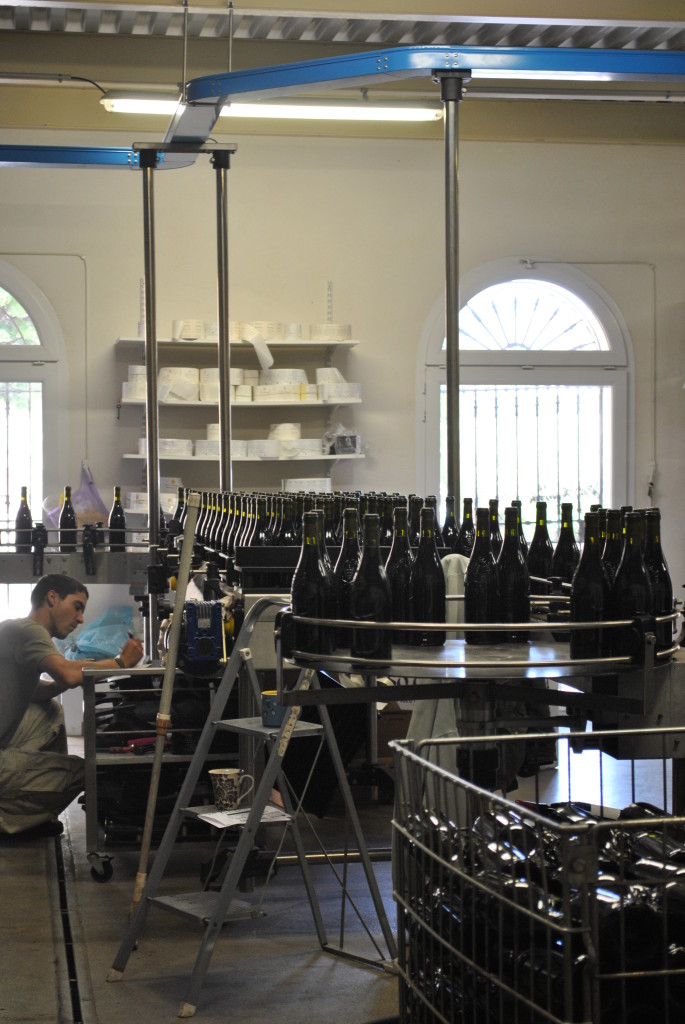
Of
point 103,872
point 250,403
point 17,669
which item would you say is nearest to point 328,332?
point 250,403

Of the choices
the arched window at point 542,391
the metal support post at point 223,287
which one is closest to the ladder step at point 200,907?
the metal support post at point 223,287

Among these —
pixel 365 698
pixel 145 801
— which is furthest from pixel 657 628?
pixel 145 801

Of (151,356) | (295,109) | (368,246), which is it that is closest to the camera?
(151,356)

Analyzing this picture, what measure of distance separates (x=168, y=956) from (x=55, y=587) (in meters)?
1.87

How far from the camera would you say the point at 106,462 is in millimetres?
7070

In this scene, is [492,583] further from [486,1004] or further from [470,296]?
[470,296]

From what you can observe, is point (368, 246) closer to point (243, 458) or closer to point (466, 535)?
point (243, 458)

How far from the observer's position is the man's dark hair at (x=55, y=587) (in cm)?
492

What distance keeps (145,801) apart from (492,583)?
6.89 ft

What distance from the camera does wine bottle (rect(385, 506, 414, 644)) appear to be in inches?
110

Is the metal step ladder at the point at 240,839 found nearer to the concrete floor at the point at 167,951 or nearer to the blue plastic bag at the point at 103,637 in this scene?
the concrete floor at the point at 167,951

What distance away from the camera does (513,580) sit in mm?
2734

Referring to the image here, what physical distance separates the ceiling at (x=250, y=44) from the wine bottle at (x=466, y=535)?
3617 mm

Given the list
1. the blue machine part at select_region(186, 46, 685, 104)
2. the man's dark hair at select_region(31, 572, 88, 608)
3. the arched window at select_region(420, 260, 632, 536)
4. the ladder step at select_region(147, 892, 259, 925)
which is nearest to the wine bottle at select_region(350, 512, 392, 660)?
the ladder step at select_region(147, 892, 259, 925)
